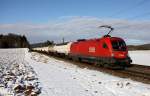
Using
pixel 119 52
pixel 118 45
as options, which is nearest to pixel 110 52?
pixel 119 52

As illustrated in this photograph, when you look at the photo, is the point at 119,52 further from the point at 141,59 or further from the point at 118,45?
the point at 141,59

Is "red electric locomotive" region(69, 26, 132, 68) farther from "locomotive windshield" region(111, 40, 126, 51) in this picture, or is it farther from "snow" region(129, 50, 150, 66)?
"snow" region(129, 50, 150, 66)

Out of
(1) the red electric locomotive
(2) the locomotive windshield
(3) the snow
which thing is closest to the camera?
(1) the red electric locomotive

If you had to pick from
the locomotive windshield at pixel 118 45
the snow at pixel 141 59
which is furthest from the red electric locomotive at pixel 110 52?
the snow at pixel 141 59

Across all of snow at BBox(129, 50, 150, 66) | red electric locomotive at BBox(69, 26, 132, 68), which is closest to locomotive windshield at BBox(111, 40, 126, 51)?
red electric locomotive at BBox(69, 26, 132, 68)

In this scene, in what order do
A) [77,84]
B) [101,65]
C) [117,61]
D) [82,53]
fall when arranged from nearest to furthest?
[77,84], [117,61], [101,65], [82,53]

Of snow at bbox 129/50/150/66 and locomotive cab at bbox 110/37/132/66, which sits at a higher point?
locomotive cab at bbox 110/37/132/66

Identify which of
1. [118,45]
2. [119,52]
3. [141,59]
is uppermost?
[118,45]

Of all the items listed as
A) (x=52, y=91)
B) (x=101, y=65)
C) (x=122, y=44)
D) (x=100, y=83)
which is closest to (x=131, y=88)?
(x=100, y=83)

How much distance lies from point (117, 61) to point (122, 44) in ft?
7.20

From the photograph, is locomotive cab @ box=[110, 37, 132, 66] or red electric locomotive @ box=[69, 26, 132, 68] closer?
locomotive cab @ box=[110, 37, 132, 66]

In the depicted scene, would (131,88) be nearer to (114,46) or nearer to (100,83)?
(100,83)

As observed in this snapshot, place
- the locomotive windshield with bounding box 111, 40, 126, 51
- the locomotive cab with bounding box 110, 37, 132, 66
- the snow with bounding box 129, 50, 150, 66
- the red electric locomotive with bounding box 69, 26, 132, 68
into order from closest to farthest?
the locomotive cab with bounding box 110, 37, 132, 66, the red electric locomotive with bounding box 69, 26, 132, 68, the locomotive windshield with bounding box 111, 40, 126, 51, the snow with bounding box 129, 50, 150, 66

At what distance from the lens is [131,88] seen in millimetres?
13055
